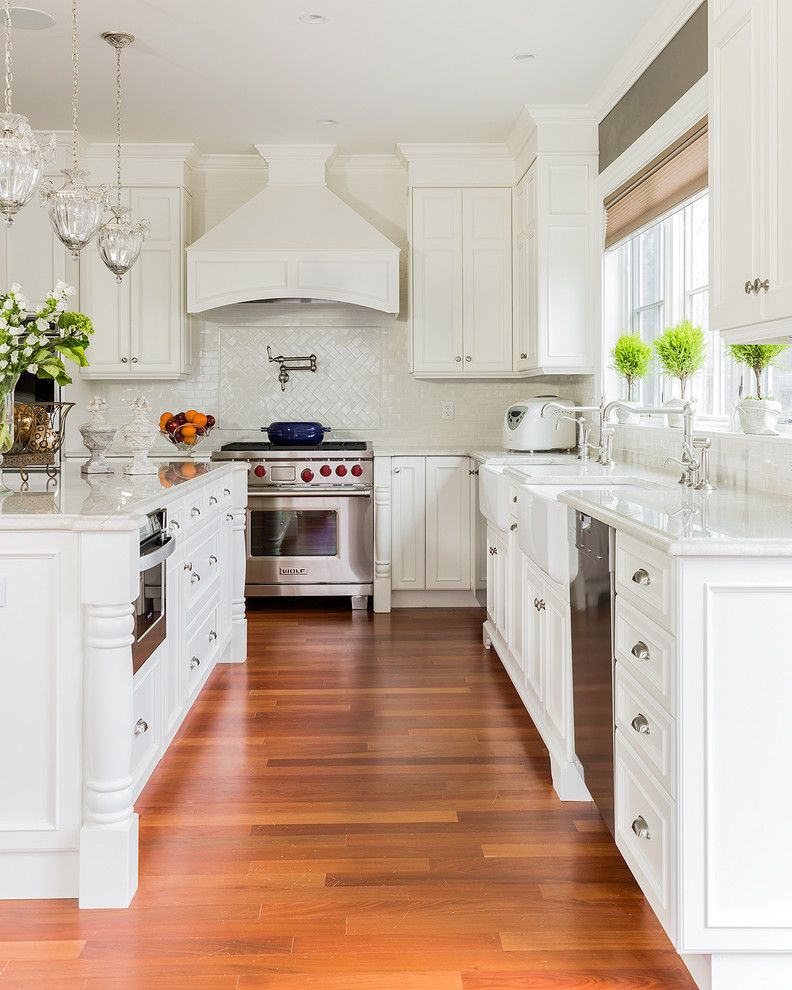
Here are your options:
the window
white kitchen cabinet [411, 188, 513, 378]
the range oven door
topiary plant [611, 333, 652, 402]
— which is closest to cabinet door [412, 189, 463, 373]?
white kitchen cabinet [411, 188, 513, 378]

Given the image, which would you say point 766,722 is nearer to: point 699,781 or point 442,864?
point 699,781

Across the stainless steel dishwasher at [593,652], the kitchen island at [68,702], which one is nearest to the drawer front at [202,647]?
the kitchen island at [68,702]

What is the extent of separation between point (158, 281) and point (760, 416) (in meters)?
3.74

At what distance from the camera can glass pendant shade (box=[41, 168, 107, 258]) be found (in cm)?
305

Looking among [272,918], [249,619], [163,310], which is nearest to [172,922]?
[272,918]

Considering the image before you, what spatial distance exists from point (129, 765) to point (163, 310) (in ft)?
12.3

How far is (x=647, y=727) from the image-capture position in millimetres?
1785

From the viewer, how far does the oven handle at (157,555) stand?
2.14 meters

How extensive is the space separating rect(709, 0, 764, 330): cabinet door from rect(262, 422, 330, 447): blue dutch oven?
10.7ft

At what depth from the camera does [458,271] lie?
5328mm

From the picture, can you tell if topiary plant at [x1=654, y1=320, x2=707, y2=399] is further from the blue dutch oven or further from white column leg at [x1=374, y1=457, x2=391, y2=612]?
the blue dutch oven

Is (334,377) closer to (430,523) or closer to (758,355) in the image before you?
(430,523)

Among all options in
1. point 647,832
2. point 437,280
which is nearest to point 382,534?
point 437,280

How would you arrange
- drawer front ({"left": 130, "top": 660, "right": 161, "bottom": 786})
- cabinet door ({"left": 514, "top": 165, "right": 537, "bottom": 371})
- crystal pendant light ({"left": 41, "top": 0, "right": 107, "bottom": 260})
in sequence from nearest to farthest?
drawer front ({"left": 130, "top": 660, "right": 161, "bottom": 786})
crystal pendant light ({"left": 41, "top": 0, "right": 107, "bottom": 260})
cabinet door ({"left": 514, "top": 165, "right": 537, "bottom": 371})
